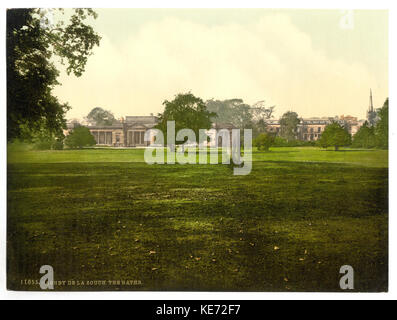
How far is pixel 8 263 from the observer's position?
654 cm

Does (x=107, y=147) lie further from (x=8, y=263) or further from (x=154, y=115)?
(x=8, y=263)

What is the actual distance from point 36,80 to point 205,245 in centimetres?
460

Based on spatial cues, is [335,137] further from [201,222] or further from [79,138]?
[79,138]

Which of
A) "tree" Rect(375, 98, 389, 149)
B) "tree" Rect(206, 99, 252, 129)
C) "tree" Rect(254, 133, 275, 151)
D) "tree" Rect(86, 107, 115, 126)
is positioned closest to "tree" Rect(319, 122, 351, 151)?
"tree" Rect(375, 98, 389, 149)

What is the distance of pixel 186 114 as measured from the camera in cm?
657

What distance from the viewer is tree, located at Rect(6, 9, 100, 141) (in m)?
6.58

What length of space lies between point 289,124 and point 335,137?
0.95m

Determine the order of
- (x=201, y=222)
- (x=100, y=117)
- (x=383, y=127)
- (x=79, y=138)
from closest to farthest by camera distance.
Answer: (x=201, y=222) → (x=383, y=127) → (x=100, y=117) → (x=79, y=138)

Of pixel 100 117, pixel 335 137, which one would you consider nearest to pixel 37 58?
pixel 100 117

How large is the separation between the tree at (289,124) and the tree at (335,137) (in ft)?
1.92

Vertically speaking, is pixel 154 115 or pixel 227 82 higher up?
pixel 227 82

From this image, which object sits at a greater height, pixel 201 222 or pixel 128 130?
pixel 128 130

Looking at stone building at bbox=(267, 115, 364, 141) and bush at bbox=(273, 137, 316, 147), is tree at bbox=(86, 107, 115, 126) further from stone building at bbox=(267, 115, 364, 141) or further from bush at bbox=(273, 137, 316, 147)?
bush at bbox=(273, 137, 316, 147)
